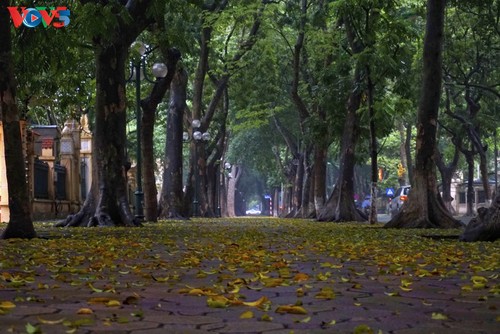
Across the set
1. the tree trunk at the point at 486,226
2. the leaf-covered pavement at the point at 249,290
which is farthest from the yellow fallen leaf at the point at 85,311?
the tree trunk at the point at 486,226

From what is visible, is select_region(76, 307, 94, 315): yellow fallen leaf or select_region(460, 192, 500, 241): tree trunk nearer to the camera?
select_region(76, 307, 94, 315): yellow fallen leaf

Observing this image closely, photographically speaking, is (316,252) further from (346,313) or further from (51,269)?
→ (346,313)

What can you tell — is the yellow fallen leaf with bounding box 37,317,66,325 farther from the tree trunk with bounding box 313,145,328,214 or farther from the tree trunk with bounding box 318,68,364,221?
the tree trunk with bounding box 313,145,328,214

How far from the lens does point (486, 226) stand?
11180 mm

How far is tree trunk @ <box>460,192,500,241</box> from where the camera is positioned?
11.0 metres

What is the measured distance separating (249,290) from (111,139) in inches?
516

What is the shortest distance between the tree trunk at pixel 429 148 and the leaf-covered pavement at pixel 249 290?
6769 mm

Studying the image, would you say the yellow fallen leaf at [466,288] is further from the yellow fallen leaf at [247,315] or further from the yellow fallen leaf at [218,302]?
the yellow fallen leaf at [247,315]

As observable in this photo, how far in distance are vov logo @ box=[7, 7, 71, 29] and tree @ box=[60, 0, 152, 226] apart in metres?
4.45

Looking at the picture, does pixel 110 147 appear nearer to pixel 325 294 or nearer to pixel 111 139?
pixel 111 139

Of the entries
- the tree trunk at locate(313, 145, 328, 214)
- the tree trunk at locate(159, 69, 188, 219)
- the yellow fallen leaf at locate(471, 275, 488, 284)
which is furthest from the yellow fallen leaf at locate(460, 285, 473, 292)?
the tree trunk at locate(313, 145, 328, 214)

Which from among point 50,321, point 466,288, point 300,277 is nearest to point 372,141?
point 300,277

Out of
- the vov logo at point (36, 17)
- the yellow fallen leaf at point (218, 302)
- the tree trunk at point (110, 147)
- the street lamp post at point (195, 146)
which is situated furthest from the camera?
the street lamp post at point (195, 146)

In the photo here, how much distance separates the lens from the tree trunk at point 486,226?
11.0 metres
